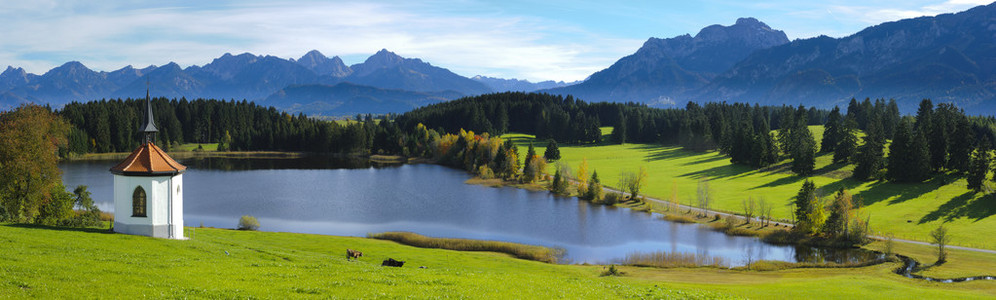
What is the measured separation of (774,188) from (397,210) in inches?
2384

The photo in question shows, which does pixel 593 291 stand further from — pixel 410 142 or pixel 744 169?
pixel 410 142

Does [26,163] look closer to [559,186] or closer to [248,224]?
→ [248,224]

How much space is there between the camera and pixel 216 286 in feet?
69.9

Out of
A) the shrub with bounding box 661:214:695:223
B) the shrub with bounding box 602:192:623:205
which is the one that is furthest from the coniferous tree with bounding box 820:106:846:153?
the shrub with bounding box 661:214:695:223

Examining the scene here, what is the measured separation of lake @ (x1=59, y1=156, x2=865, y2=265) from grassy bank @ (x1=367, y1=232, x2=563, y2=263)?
254 centimetres

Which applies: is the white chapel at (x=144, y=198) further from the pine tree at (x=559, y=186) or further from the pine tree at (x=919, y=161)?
the pine tree at (x=919, y=161)

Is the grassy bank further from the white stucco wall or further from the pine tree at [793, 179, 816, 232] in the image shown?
the pine tree at [793, 179, 816, 232]

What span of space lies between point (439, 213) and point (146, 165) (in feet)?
160

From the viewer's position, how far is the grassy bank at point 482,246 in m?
58.6

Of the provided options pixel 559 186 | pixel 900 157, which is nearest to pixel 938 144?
pixel 900 157

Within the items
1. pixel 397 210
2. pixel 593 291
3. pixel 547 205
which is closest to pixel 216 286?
pixel 593 291

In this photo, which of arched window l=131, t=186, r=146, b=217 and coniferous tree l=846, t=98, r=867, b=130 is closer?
arched window l=131, t=186, r=146, b=217

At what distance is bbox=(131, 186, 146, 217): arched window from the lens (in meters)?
37.7

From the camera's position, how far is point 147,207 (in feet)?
123
